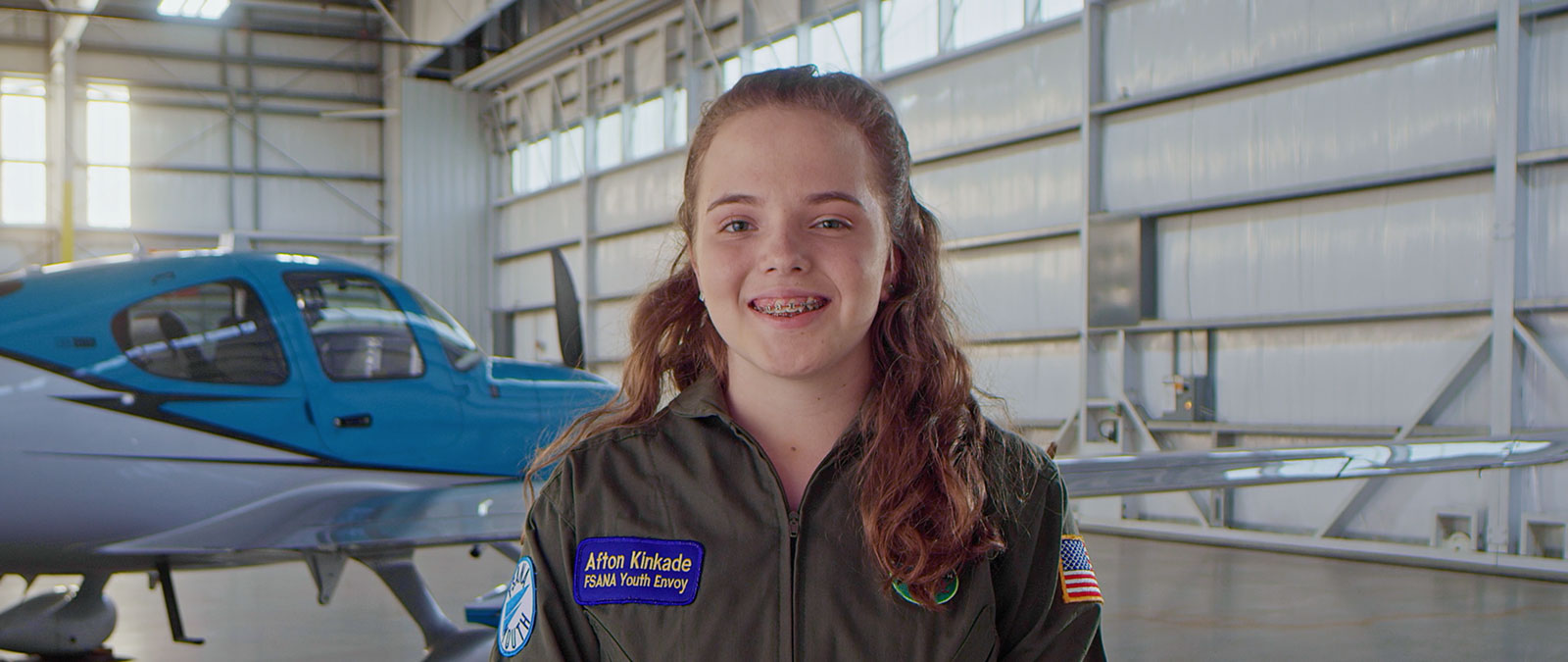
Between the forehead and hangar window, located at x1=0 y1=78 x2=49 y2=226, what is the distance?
23268mm

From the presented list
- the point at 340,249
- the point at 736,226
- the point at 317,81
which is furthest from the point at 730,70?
the point at 736,226

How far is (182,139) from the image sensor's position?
73.1ft

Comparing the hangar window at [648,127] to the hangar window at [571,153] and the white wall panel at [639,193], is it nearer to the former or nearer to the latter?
the white wall panel at [639,193]

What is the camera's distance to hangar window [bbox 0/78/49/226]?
818 inches

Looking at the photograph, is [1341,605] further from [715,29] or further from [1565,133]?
[715,29]

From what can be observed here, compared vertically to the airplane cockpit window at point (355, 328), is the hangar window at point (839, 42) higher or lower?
higher

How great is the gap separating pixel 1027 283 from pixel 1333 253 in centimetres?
321

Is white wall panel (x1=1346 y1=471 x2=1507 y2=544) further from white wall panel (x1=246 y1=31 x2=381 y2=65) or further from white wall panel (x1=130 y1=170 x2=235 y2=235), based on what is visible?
white wall panel (x1=130 y1=170 x2=235 y2=235)

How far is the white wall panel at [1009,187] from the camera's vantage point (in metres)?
11.8

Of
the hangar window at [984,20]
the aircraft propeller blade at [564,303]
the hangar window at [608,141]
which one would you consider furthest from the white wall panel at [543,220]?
the aircraft propeller blade at [564,303]

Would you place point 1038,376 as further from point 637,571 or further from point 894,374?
point 637,571

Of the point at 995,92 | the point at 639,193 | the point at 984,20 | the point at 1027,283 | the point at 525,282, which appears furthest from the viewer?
the point at 525,282

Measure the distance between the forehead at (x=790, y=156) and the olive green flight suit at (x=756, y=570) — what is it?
287mm

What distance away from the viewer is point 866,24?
14008 mm
